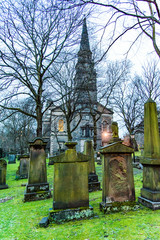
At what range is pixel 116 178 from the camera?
13.0 ft

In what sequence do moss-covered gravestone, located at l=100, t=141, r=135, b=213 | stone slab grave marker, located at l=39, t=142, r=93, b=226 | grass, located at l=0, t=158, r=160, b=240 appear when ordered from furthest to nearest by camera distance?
1. moss-covered gravestone, located at l=100, t=141, r=135, b=213
2. stone slab grave marker, located at l=39, t=142, r=93, b=226
3. grass, located at l=0, t=158, r=160, b=240

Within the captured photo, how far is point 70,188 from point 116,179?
1297mm

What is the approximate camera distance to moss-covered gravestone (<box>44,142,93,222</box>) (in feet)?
11.7

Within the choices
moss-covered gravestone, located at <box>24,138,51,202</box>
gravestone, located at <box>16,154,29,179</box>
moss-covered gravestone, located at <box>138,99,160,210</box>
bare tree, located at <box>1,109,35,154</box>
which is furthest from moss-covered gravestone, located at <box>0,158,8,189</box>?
bare tree, located at <box>1,109,35,154</box>

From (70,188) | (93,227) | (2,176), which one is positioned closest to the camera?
(93,227)

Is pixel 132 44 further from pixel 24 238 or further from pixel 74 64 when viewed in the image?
pixel 74 64

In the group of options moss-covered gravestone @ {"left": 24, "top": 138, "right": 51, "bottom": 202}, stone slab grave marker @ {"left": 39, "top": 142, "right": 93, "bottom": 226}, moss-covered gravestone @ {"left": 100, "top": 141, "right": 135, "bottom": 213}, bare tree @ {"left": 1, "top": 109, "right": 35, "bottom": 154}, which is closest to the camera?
stone slab grave marker @ {"left": 39, "top": 142, "right": 93, "bottom": 226}

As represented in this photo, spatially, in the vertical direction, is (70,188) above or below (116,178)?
below

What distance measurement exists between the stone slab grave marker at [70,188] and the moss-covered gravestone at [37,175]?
2.40 meters

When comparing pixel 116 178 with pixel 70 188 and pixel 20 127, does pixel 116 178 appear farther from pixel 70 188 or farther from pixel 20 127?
pixel 20 127

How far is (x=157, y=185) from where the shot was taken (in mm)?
4047

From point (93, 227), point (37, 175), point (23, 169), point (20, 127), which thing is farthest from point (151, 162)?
point (20, 127)

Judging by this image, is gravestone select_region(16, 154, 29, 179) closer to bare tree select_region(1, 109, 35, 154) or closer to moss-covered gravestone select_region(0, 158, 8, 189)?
moss-covered gravestone select_region(0, 158, 8, 189)

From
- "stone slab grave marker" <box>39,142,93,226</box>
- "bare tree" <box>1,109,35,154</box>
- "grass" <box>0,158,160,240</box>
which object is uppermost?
"bare tree" <box>1,109,35,154</box>
